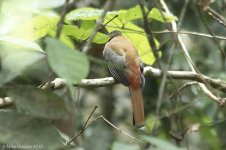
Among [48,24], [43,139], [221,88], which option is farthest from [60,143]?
[221,88]

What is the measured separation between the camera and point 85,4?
491cm

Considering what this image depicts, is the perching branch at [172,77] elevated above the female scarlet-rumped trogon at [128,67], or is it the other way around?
the perching branch at [172,77]

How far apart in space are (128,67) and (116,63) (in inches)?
4.2

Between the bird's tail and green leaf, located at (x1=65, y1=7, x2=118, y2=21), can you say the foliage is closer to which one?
green leaf, located at (x1=65, y1=7, x2=118, y2=21)

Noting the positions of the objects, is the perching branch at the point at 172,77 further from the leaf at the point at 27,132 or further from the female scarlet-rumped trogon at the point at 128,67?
the leaf at the point at 27,132

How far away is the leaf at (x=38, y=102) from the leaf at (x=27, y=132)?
3cm

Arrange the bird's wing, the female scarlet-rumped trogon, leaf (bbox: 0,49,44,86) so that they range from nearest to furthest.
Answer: leaf (bbox: 0,49,44,86) → the female scarlet-rumped trogon → the bird's wing

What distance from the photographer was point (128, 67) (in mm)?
3393

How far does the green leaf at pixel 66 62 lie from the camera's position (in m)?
→ 1.19

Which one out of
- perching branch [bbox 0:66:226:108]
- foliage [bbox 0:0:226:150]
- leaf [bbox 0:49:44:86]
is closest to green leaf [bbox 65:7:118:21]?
foliage [bbox 0:0:226:150]

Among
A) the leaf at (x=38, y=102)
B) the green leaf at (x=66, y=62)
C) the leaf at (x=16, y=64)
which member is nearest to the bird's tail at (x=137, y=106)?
the leaf at (x=16, y=64)

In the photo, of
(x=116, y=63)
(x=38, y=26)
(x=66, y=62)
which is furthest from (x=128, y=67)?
(x=66, y=62)

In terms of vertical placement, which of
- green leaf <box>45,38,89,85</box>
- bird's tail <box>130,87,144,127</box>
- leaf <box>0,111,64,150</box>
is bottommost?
bird's tail <box>130,87,144,127</box>

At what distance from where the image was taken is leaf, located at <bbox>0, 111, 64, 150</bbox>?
4.35ft
